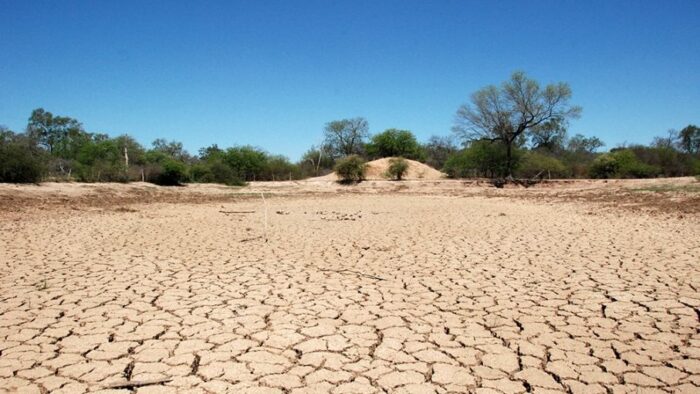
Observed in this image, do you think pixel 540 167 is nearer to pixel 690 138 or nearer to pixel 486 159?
pixel 486 159

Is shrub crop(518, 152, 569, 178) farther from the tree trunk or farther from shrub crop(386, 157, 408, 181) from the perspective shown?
shrub crop(386, 157, 408, 181)

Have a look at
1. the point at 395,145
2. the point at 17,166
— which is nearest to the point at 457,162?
the point at 395,145

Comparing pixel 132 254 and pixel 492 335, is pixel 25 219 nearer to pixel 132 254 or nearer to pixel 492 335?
pixel 132 254

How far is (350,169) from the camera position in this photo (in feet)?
115

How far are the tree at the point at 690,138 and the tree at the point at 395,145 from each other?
35.7 m

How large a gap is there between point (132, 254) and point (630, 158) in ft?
123

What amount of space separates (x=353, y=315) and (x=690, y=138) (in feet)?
228

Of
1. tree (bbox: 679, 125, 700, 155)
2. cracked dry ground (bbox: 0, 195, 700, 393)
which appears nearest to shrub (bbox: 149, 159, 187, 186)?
cracked dry ground (bbox: 0, 195, 700, 393)

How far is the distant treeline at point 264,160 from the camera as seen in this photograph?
25.2 metres

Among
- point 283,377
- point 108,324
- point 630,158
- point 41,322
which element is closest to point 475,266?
point 283,377

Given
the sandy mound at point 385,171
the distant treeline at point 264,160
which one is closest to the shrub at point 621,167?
the distant treeline at point 264,160

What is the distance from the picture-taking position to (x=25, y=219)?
437 inches

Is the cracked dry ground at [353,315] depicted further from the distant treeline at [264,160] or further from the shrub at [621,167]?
the shrub at [621,167]

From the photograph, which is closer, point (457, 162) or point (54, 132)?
point (457, 162)
